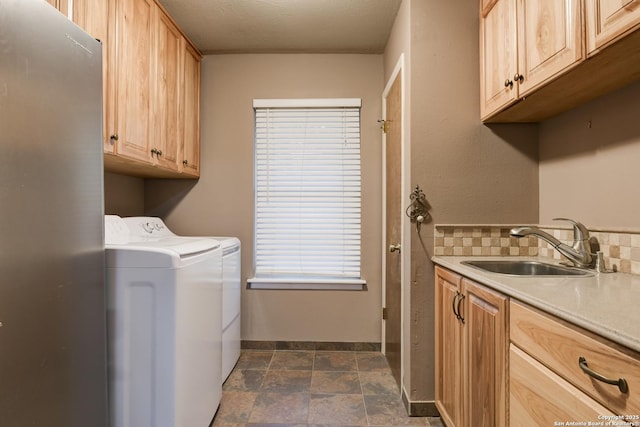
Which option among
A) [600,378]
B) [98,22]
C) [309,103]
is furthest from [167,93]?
[600,378]

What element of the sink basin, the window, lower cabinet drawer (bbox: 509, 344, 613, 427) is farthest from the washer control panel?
lower cabinet drawer (bbox: 509, 344, 613, 427)

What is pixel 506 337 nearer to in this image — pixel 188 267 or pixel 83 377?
pixel 188 267

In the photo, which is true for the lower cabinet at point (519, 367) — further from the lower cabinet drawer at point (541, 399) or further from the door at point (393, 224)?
the door at point (393, 224)

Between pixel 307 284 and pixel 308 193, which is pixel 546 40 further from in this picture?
pixel 307 284

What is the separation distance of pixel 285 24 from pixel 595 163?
2053mm

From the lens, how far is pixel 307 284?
8.70 ft

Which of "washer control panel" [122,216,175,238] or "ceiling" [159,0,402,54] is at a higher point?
"ceiling" [159,0,402,54]

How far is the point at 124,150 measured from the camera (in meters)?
1.66

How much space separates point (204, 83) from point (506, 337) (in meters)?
2.74

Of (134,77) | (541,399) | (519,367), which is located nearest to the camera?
(541,399)

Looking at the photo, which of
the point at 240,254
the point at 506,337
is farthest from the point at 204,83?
the point at 506,337

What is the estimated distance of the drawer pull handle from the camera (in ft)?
2.12

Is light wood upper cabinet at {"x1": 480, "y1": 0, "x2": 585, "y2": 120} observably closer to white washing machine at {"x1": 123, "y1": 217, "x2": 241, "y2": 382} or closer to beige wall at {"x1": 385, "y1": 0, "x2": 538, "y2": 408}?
beige wall at {"x1": 385, "y1": 0, "x2": 538, "y2": 408}

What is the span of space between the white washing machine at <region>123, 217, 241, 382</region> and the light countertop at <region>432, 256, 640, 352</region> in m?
1.50
